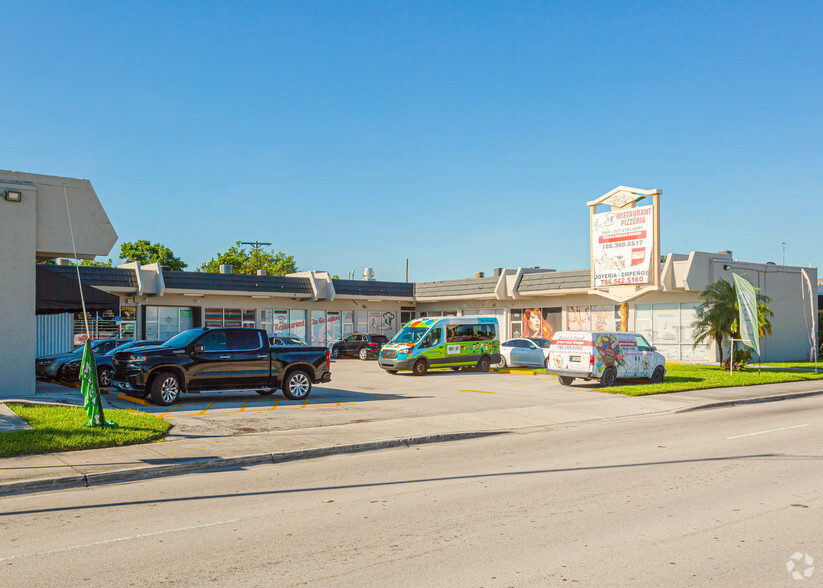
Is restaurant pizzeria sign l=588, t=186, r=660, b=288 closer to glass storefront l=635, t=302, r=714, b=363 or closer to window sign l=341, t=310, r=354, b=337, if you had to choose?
glass storefront l=635, t=302, r=714, b=363

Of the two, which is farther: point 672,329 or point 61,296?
point 672,329

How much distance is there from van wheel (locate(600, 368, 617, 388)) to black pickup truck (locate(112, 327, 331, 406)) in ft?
29.9

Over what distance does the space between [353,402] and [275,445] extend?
21.0 feet

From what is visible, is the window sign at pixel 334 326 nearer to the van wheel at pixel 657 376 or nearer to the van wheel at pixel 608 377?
the van wheel at pixel 657 376

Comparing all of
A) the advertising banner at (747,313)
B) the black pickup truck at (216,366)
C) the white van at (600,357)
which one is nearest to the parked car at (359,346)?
the white van at (600,357)

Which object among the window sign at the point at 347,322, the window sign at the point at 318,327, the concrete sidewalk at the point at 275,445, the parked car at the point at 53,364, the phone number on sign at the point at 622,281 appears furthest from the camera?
the window sign at the point at 347,322

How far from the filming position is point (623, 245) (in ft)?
96.1

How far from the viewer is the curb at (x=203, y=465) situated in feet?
28.7

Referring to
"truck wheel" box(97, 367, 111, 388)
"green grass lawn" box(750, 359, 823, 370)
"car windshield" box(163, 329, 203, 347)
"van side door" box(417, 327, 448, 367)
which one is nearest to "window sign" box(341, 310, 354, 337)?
"van side door" box(417, 327, 448, 367)

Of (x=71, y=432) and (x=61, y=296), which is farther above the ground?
(x=61, y=296)

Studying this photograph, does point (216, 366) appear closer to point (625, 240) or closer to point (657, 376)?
point (657, 376)

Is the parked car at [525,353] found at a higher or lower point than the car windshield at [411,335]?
lower

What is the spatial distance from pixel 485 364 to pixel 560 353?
7220mm

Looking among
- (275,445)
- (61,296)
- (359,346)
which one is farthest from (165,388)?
(359,346)
